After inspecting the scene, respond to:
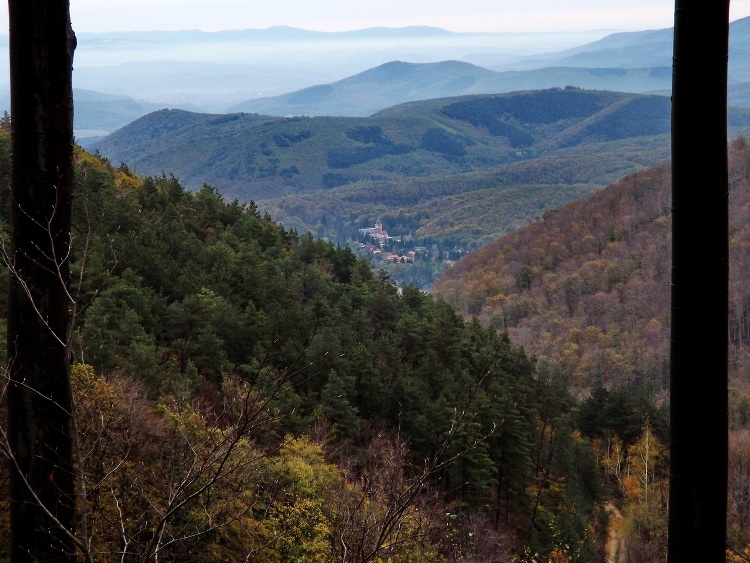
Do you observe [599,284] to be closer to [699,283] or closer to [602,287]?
[602,287]

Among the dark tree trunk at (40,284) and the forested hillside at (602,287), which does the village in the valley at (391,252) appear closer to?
the forested hillside at (602,287)

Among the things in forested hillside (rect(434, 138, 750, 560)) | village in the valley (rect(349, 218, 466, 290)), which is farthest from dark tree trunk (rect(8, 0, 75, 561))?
village in the valley (rect(349, 218, 466, 290))

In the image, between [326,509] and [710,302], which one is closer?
[710,302]

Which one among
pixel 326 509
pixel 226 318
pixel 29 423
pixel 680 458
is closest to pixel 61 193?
pixel 29 423

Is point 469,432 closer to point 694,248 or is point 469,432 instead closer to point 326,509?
point 326,509

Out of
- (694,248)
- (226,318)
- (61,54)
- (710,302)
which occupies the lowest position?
(226,318)

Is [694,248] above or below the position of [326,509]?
above

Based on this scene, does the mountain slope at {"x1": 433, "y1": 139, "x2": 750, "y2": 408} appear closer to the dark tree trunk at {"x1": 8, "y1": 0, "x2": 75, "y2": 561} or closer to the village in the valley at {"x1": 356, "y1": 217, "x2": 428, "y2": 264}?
the village in the valley at {"x1": 356, "y1": 217, "x2": 428, "y2": 264}

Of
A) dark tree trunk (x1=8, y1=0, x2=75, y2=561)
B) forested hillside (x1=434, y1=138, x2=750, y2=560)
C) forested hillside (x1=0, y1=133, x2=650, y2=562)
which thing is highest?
dark tree trunk (x1=8, y1=0, x2=75, y2=561)

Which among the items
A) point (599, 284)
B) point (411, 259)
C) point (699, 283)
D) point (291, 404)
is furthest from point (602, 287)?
point (699, 283)
